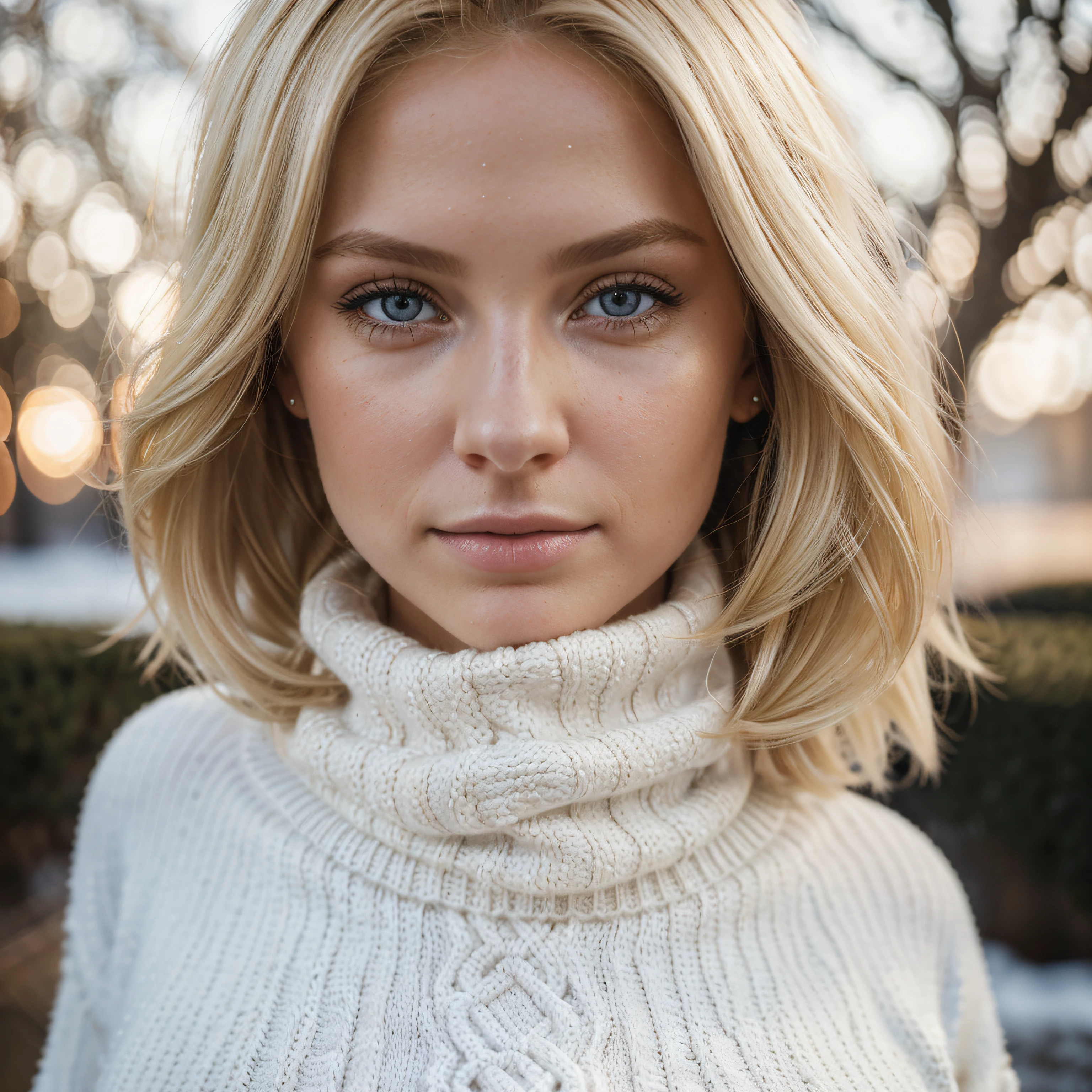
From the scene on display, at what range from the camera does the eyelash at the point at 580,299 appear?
1.07 meters

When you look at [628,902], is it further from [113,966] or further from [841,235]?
[841,235]

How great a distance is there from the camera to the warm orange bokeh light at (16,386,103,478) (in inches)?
56.1

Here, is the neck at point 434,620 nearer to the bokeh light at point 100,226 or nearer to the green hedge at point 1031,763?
the green hedge at point 1031,763

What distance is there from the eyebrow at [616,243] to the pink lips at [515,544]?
0.30 metres

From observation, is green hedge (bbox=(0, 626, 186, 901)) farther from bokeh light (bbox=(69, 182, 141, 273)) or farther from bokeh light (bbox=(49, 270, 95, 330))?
bokeh light (bbox=(49, 270, 95, 330))

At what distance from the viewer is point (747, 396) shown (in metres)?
1.26

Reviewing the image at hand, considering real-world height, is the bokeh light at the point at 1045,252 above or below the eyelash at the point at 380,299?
above

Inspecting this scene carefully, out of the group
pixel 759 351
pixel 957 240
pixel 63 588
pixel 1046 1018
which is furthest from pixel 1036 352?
pixel 63 588

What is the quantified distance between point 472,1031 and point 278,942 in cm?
32

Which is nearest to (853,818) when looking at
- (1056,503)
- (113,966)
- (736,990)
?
(736,990)

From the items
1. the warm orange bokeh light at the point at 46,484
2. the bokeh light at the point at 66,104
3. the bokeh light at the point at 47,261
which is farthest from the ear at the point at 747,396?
the warm orange bokeh light at the point at 46,484

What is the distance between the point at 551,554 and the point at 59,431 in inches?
164

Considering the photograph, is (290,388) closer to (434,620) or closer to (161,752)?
(434,620)

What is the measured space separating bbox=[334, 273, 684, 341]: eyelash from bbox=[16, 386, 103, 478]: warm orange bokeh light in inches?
19.7
